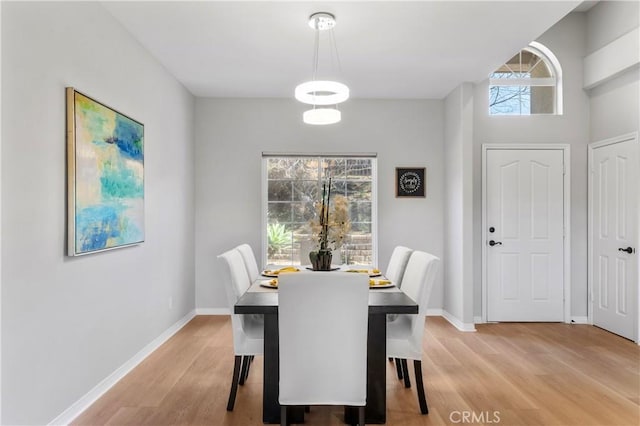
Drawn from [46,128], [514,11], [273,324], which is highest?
[514,11]

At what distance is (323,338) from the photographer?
2031 millimetres

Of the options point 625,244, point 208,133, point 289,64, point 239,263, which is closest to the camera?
point 239,263

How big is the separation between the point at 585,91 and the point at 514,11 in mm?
2478

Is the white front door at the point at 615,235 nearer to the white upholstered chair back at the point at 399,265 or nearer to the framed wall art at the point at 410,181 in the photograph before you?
the framed wall art at the point at 410,181

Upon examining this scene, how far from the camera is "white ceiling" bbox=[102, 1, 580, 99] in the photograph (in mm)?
2748

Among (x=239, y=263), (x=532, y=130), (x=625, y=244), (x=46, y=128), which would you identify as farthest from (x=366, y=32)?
(x=625, y=244)

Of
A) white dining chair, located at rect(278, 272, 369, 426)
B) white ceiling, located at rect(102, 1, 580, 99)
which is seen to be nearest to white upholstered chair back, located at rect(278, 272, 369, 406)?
white dining chair, located at rect(278, 272, 369, 426)

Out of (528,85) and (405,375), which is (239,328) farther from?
(528,85)

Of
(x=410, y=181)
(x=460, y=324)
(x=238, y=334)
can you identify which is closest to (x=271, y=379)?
(x=238, y=334)

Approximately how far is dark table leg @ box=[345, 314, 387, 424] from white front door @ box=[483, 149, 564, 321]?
8.85 ft

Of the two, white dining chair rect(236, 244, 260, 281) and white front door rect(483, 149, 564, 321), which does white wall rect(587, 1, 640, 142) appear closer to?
white front door rect(483, 149, 564, 321)

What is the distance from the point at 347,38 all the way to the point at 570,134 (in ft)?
9.81

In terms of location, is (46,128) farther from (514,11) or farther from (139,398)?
(514,11)

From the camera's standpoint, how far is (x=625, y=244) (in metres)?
4.05
